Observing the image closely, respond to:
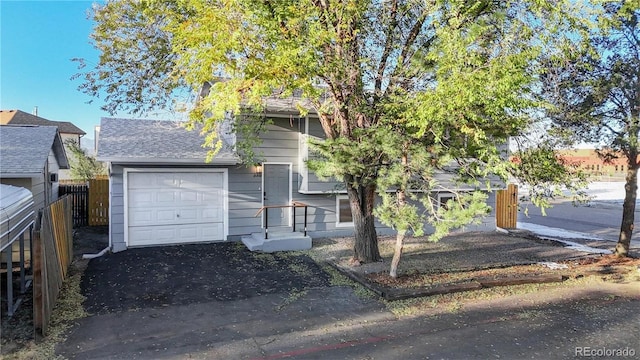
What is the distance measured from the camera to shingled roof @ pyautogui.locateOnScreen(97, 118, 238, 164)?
9.27 metres

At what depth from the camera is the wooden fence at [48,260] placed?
457 centimetres

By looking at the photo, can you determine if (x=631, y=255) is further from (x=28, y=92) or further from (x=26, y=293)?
(x=28, y=92)

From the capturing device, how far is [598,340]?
4805 millimetres

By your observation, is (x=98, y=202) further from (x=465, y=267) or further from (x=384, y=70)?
(x=465, y=267)

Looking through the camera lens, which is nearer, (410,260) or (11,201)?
(11,201)

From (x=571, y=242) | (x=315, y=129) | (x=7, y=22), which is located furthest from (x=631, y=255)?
(x=7, y=22)

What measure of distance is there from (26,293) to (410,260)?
7060mm

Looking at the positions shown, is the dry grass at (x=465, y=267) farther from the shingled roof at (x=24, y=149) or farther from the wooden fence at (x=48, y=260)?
the shingled roof at (x=24, y=149)

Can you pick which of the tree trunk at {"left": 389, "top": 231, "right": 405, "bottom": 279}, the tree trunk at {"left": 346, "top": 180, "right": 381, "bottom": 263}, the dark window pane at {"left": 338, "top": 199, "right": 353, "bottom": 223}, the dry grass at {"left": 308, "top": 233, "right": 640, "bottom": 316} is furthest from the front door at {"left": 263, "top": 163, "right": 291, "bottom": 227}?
the tree trunk at {"left": 389, "top": 231, "right": 405, "bottom": 279}

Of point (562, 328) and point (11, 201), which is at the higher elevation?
point (11, 201)

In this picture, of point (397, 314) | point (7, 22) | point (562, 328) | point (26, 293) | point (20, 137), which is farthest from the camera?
point (7, 22)

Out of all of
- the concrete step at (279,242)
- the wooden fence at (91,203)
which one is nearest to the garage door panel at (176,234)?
the concrete step at (279,242)

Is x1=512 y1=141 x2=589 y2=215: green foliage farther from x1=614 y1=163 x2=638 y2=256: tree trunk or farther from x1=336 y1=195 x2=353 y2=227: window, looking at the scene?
x1=336 y1=195 x2=353 y2=227: window

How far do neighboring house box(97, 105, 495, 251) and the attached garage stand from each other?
0.08ft
